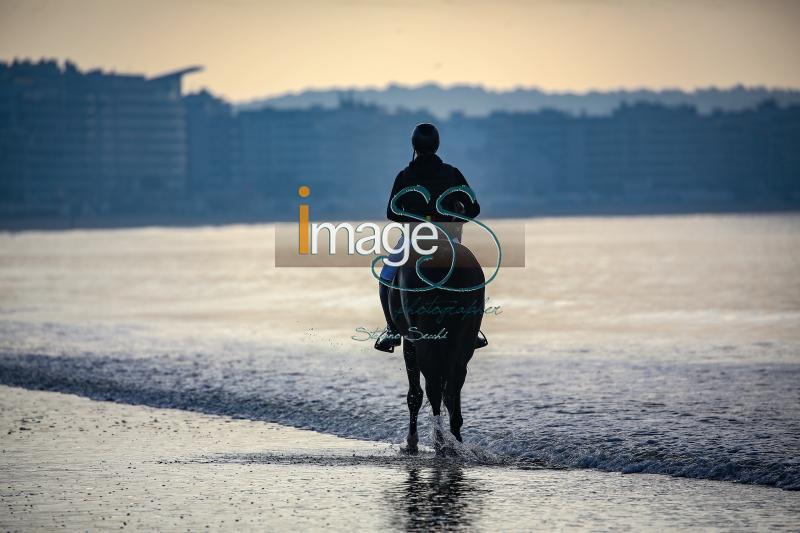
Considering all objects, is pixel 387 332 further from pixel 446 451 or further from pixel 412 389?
pixel 446 451

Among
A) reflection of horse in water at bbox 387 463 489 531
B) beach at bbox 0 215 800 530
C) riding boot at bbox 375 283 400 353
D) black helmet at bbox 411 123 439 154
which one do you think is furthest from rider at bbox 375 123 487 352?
beach at bbox 0 215 800 530

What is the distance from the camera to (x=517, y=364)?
723 inches

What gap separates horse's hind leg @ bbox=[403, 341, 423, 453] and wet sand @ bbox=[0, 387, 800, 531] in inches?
8.0

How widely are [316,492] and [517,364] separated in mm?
8997

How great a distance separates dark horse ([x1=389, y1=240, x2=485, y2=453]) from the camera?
10.5m

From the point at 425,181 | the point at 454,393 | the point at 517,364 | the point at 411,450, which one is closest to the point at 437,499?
the point at 454,393

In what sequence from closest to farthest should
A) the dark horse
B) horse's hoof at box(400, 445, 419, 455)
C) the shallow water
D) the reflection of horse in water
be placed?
1. the reflection of horse in water
2. the dark horse
3. horse's hoof at box(400, 445, 419, 455)
4. the shallow water

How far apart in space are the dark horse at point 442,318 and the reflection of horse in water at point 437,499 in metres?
0.56

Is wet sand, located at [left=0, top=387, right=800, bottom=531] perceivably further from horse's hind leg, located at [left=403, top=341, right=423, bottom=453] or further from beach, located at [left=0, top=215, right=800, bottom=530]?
horse's hind leg, located at [left=403, top=341, right=423, bottom=453]

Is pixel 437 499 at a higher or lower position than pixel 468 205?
lower

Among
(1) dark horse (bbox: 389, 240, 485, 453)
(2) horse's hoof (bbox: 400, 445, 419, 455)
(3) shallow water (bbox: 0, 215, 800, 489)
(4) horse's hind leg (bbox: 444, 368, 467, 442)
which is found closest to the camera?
(1) dark horse (bbox: 389, 240, 485, 453)

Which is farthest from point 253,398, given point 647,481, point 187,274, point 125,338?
point 187,274

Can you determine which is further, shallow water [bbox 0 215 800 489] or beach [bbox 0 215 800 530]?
shallow water [bbox 0 215 800 489]

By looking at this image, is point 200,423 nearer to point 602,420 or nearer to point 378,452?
point 378,452
